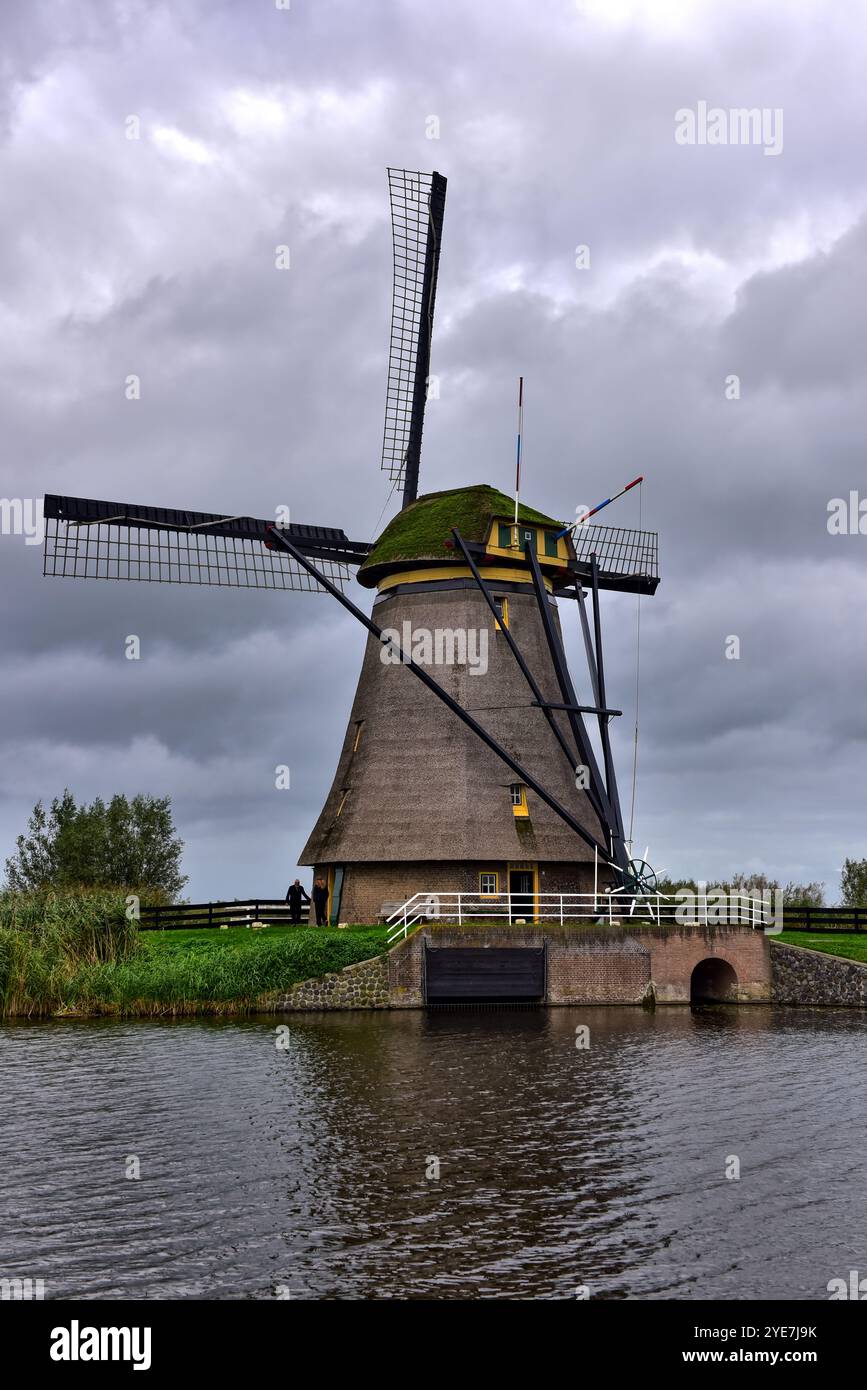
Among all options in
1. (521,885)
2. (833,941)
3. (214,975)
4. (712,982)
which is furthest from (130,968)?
(833,941)

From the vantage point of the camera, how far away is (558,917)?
32.3 metres

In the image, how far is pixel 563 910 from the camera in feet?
110

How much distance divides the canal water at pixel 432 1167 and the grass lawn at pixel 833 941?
10218 mm

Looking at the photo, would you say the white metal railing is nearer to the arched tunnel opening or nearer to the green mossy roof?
the arched tunnel opening

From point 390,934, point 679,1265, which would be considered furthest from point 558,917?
point 679,1265

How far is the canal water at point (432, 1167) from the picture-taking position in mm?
10695

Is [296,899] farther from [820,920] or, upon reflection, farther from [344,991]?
[820,920]

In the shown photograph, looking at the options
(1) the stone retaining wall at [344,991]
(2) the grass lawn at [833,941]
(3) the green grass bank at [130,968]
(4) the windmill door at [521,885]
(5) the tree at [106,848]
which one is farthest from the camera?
(5) the tree at [106,848]

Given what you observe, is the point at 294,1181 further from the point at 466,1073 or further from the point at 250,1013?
the point at 250,1013

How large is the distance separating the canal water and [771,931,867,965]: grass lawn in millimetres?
10218

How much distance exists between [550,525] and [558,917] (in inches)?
448

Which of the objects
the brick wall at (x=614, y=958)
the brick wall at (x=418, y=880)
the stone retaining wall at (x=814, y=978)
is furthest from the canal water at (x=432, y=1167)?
the brick wall at (x=418, y=880)

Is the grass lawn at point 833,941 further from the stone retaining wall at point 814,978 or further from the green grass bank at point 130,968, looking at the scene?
the green grass bank at point 130,968

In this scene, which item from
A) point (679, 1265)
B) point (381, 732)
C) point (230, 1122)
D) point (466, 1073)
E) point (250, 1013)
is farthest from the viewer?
point (381, 732)
